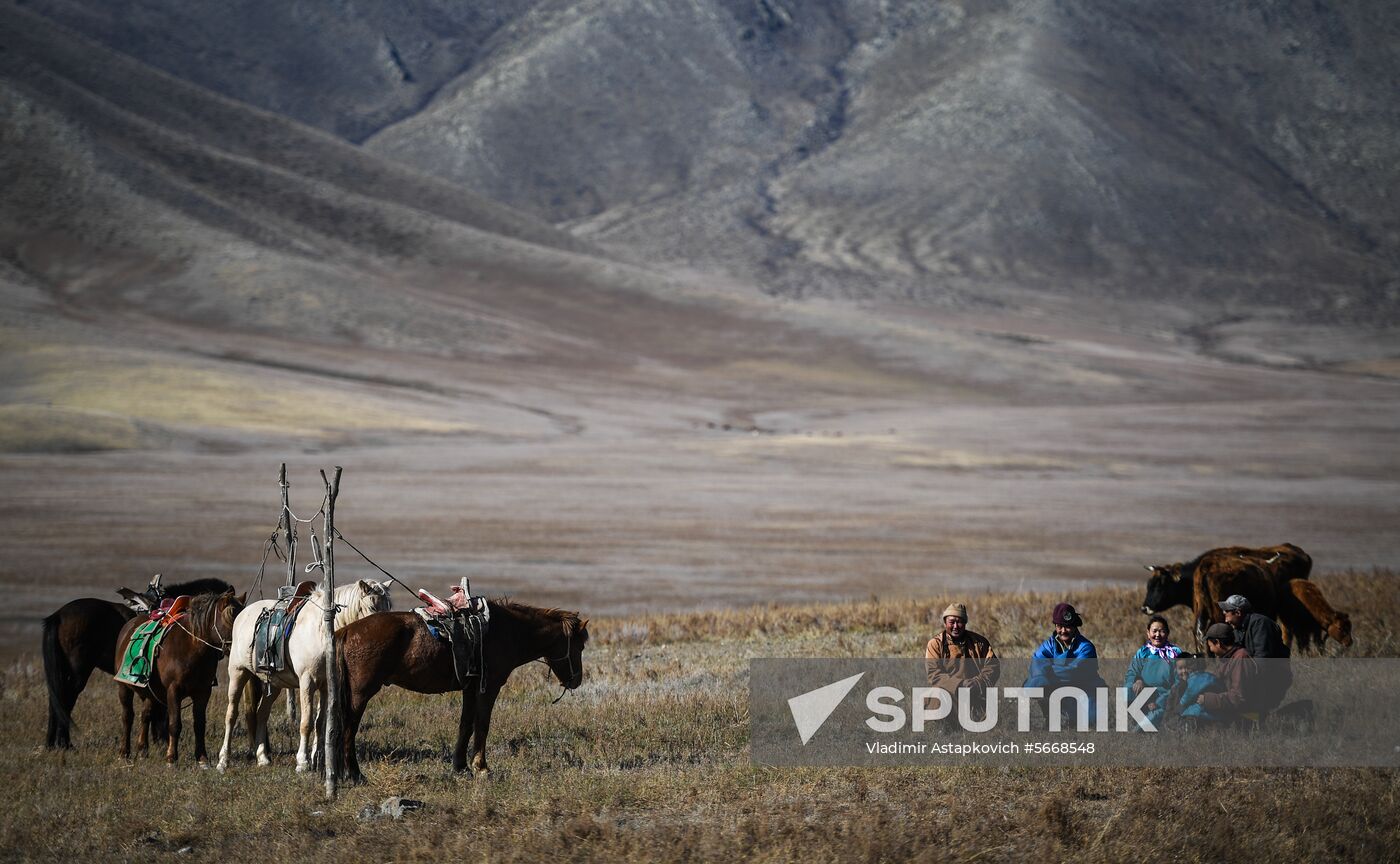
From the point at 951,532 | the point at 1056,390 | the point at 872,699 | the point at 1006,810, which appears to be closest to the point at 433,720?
the point at 872,699

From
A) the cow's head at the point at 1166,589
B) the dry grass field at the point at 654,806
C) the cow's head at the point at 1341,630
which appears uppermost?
the cow's head at the point at 1166,589

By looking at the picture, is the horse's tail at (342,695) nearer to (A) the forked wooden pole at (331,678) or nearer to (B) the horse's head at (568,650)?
(A) the forked wooden pole at (331,678)

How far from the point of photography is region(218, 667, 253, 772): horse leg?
1062 cm

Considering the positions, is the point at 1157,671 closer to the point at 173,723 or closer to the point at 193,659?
the point at 193,659

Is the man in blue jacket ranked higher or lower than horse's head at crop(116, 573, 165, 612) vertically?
lower

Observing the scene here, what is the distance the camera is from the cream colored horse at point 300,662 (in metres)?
10.2

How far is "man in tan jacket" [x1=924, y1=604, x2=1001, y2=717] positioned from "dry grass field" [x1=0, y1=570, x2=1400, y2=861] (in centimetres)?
122

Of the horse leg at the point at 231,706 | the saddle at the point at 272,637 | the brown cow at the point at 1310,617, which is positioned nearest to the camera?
the saddle at the point at 272,637

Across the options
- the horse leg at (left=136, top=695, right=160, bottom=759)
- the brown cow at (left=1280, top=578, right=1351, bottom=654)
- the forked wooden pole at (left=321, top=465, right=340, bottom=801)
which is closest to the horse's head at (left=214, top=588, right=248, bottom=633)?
the horse leg at (left=136, top=695, right=160, bottom=759)

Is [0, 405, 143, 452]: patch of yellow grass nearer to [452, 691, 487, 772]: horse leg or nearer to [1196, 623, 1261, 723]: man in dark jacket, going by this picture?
[452, 691, 487, 772]: horse leg

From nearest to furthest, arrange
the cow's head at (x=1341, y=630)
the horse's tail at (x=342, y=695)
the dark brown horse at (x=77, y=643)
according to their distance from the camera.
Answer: the horse's tail at (x=342, y=695) → the dark brown horse at (x=77, y=643) → the cow's head at (x=1341, y=630)

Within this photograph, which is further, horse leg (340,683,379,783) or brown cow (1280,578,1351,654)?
brown cow (1280,578,1351,654)

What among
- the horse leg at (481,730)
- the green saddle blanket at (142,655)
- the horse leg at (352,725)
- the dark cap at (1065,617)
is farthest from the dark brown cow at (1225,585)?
the green saddle blanket at (142,655)

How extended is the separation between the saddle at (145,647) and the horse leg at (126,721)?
0.54 ft
